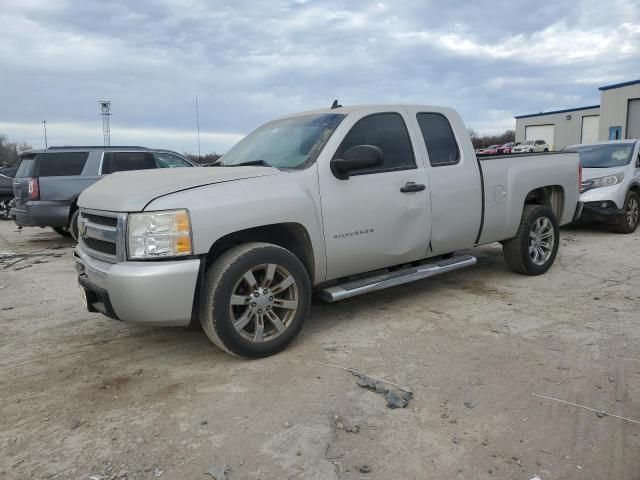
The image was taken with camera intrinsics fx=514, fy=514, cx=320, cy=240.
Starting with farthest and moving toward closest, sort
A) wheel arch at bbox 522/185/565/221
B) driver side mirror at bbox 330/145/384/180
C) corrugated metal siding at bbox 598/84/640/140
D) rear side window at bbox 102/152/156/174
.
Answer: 1. corrugated metal siding at bbox 598/84/640/140
2. rear side window at bbox 102/152/156/174
3. wheel arch at bbox 522/185/565/221
4. driver side mirror at bbox 330/145/384/180

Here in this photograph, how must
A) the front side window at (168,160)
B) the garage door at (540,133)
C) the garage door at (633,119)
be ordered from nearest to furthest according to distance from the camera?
the front side window at (168,160), the garage door at (633,119), the garage door at (540,133)

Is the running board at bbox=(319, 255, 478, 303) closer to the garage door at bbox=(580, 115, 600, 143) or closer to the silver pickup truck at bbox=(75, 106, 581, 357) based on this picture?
the silver pickup truck at bbox=(75, 106, 581, 357)

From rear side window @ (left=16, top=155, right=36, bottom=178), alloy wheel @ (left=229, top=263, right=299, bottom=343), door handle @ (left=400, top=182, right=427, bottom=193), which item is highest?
rear side window @ (left=16, top=155, right=36, bottom=178)

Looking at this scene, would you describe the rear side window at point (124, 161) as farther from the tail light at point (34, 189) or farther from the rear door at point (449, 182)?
the rear door at point (449, 182)

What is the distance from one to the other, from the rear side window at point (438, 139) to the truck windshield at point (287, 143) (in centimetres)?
98

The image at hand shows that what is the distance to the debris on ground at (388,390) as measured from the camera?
315 cm

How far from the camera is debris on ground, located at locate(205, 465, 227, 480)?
2479 mm

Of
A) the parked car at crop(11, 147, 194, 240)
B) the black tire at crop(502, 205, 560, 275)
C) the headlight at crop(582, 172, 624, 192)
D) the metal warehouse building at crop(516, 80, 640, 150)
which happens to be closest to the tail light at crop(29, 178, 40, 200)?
the parked car at crop(11, 147, 194, 240)

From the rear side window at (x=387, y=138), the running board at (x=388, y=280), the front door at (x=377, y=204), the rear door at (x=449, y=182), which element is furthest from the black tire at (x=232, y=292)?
the rear door at (x=449, y=182)

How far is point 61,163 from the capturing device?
9.19 meters

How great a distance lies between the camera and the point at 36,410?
3.17 metres

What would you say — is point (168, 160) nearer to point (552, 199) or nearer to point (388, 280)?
point (388, 280)

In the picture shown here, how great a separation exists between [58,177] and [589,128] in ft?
152

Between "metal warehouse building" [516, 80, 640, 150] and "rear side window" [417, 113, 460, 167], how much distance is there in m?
31.1
